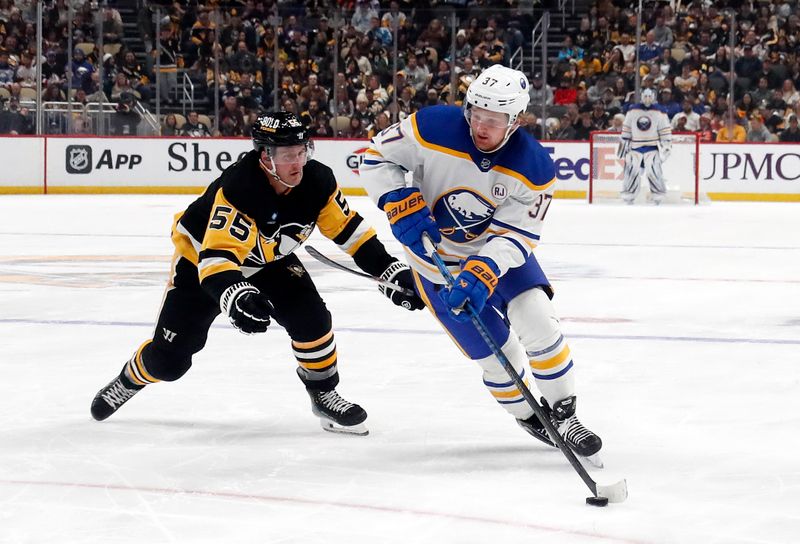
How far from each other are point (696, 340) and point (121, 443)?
2.55 m

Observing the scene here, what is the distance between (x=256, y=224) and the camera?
3.27 m

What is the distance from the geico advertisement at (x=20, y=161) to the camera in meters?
13.9

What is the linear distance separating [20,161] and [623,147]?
6.88 metres

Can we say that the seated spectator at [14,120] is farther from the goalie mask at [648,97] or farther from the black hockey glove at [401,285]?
the black hockey glove at [401,285]

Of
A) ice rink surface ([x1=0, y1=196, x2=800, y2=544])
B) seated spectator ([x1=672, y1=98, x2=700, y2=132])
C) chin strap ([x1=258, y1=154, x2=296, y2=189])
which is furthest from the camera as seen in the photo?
seated spectator ([x1=672, y1=98, x2=700, y2=132])

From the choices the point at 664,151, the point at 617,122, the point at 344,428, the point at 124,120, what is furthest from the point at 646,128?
the point at 344,428

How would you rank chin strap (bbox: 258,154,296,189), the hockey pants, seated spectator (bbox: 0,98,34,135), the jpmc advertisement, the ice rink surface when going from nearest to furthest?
the ice rink surface
the hockey pants
chin strap (bbox: 258,154,296,189)
seated spectator (bbox: 0,98,34,135)
the jpmc advertisement

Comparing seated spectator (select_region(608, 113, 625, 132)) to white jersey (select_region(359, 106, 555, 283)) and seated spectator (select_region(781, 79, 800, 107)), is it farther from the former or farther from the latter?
white jersey (select_region(359, 106, 555, 283))

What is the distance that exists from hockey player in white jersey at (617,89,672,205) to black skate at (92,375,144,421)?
10.4m

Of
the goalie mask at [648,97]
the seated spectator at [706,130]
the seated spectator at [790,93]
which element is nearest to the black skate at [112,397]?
the goalie mask at [648,97]

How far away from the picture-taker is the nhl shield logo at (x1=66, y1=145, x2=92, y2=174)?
14188mm

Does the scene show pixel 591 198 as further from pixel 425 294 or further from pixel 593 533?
pixel 593 533

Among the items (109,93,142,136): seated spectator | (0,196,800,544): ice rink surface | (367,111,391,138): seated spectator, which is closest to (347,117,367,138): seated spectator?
(367,111,391,138): seated spectator

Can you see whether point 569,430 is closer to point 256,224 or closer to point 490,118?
point 490,118
